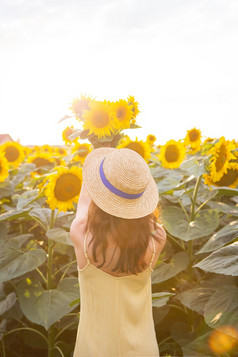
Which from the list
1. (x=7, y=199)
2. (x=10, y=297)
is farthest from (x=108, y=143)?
(x=7, y=199)

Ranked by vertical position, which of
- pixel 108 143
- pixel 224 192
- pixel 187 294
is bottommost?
pixel 187 294

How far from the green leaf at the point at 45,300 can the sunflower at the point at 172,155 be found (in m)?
2.21

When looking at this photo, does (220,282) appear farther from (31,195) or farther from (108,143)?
(31,195)

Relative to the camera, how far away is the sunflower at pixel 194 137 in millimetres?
5293

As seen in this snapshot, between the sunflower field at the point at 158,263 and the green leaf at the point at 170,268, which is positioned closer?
the sunflower field at the point at 158,263

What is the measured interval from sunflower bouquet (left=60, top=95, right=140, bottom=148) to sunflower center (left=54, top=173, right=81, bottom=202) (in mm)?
670

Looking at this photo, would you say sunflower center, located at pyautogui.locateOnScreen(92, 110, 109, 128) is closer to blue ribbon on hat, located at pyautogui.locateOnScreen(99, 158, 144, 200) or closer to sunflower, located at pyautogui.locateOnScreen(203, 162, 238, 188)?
blue ribbon on hat, located at pyautogui.locateOnScreen(99, 158, 144, 200)

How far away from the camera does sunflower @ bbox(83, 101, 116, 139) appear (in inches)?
82.4

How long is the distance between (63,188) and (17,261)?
0.70 m

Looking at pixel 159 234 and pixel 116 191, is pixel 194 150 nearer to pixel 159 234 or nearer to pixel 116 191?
pixel 159 234

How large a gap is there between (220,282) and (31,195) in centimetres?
173

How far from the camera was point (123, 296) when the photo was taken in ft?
6.62

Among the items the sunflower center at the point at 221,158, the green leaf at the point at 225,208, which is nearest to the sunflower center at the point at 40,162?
the green leaf at the point at 225,208

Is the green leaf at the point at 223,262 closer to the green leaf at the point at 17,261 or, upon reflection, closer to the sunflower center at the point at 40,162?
the green leaf at the point at 17,261
